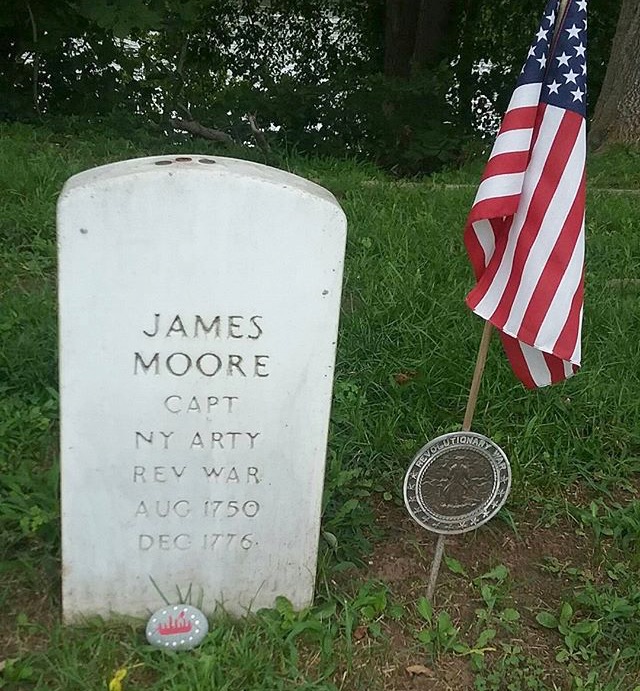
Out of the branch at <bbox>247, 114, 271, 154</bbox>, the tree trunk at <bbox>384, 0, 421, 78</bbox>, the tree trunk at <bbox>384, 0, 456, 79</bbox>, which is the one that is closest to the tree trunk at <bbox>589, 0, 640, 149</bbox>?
the branch at <bbox>247, 114, 271, 154</bbox>

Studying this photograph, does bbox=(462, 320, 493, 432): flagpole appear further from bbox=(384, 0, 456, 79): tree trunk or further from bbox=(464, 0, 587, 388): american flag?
bbox=(384, 0, 456, 79): tree trunk

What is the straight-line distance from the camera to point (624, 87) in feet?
21.7

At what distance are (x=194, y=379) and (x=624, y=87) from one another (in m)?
5.77

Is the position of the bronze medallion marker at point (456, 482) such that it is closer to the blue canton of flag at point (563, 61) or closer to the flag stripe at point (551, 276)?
the flag stripe at point (551, 276)

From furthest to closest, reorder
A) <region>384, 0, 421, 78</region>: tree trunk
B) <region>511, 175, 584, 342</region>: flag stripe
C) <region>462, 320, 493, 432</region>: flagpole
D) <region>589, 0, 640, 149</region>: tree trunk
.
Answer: <region>384, 0, 421, 78</region>: tree trunk
<region>589, 0, 640, 149</region>: tree trunk
<region>462, 320, 493, 432</region>: flagpole
<region>511, 175, 584, 342</region>: flag stripe

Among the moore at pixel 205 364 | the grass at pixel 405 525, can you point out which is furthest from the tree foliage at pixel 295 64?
the moore at pixel 205 364

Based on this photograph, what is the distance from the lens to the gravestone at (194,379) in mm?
1794

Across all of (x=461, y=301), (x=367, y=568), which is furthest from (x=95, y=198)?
(x=461, y=301)

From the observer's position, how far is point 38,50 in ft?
23.2

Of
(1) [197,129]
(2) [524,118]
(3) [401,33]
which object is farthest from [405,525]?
(3) [401,33]

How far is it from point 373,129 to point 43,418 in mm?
5988

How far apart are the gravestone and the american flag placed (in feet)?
1.48

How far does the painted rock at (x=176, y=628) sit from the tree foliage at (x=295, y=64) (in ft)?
15.3

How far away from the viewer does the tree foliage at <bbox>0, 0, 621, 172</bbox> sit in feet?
24.0
